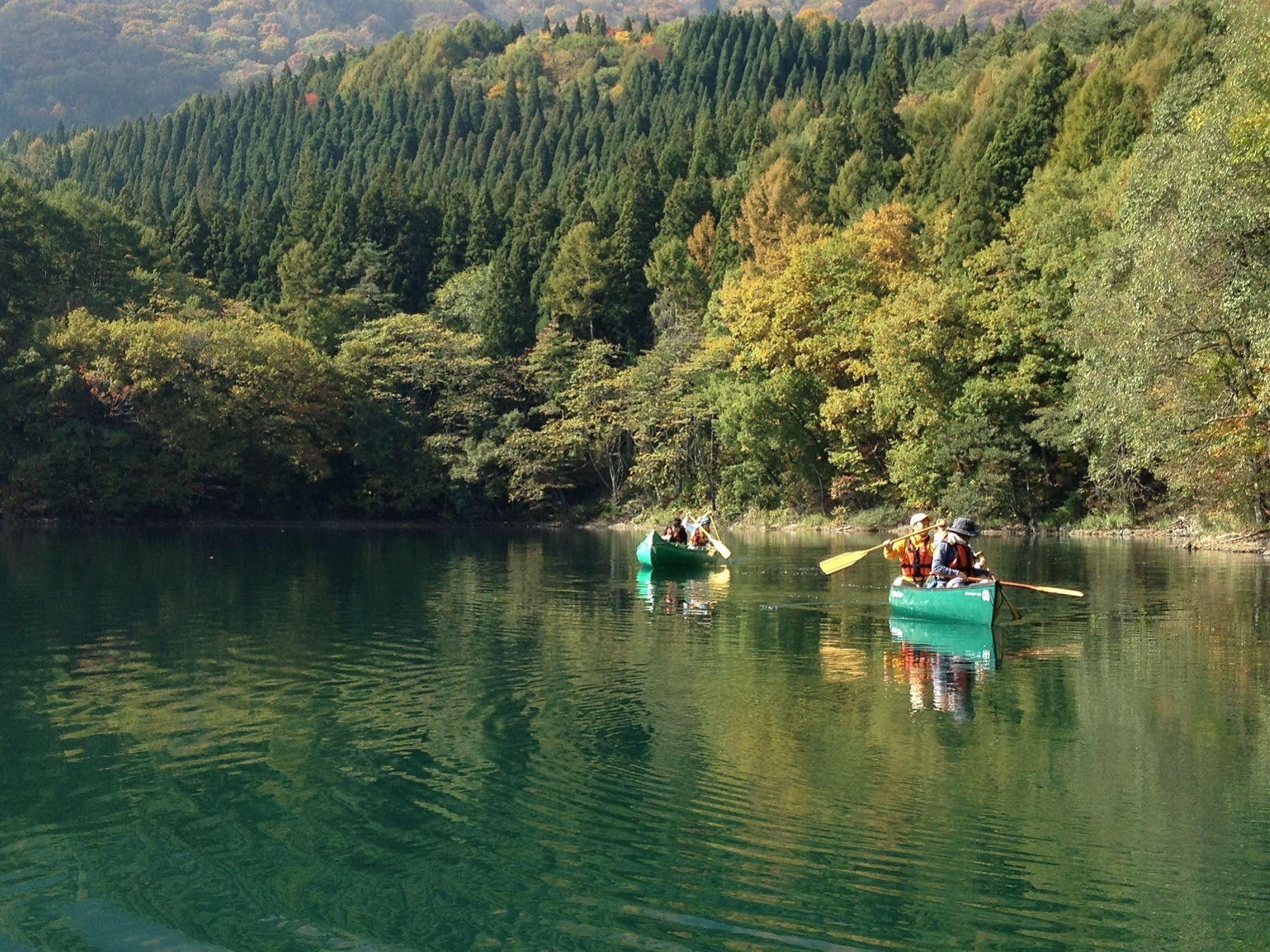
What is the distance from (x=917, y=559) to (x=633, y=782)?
13521 millimetres

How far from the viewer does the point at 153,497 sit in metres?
57.9

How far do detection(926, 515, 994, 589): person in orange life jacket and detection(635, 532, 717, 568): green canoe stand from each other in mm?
Answer: 12352

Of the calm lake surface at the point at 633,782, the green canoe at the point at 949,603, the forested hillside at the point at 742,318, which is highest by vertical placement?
the forested hillside at the point at 742,318

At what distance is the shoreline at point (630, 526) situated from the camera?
127 ft

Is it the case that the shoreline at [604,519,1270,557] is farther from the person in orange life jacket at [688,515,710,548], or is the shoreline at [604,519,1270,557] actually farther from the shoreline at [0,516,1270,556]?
the person in orange life jacket at [688,515,710,548]

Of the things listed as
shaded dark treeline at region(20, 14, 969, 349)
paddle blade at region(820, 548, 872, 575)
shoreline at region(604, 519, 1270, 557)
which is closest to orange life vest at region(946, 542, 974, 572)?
paddle blade at region(820, 548, 872, 575)

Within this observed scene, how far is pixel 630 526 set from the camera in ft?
204

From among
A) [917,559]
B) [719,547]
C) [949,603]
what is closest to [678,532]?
[719,547]

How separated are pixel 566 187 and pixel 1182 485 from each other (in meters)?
54.5

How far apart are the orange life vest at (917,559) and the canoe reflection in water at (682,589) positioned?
3452 mm

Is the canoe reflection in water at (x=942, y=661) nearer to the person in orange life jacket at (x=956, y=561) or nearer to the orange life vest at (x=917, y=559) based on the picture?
the person in orange life jacket at (x=956, y=561)

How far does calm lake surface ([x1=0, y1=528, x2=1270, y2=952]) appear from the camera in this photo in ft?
27.7

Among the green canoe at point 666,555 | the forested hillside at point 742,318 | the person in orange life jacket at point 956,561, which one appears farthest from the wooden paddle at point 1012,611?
the green canoe at point 666,555

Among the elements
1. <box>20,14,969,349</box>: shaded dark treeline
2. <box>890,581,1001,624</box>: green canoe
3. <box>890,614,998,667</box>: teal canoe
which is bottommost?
<box>890,614,998,667</box>: teal canoe
